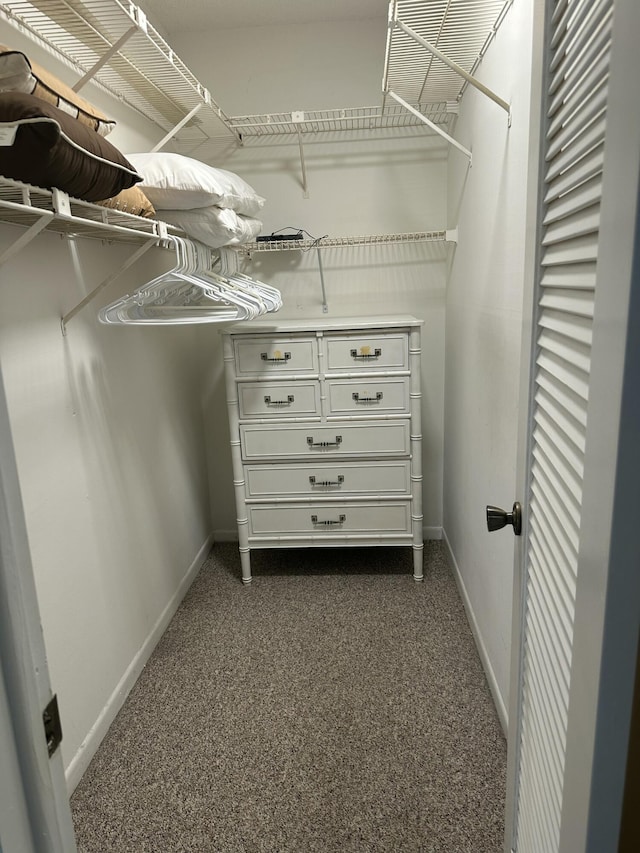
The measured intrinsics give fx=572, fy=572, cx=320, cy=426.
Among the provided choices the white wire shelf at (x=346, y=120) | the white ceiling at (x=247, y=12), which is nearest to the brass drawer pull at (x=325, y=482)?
the white wire shelf at (x=346, y=120)

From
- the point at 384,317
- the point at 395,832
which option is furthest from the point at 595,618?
the point at 384,317

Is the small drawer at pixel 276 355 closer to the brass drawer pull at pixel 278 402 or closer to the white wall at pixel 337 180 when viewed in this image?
the brass drawer pull at pixel 278 402

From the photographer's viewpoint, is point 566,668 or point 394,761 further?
point 394,761

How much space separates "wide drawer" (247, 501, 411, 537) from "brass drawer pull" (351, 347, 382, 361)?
26.7 inches

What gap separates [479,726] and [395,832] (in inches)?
18.5

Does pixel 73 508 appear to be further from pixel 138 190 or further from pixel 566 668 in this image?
pixel 566 668

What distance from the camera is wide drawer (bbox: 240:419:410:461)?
2.58m

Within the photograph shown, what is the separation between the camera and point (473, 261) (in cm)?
217

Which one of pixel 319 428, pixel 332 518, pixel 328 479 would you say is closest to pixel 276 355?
pixel 319 428

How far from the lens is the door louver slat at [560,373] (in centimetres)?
68

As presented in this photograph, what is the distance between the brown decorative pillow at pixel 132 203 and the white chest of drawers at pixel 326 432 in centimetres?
83

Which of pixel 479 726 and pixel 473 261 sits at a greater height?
pixel 473 261

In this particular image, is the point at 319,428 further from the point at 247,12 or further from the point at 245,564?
the point at 247,12

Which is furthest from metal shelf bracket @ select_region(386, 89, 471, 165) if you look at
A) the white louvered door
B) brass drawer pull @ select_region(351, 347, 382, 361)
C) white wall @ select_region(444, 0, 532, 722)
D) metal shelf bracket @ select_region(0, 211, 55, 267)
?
→ metal shelf bracket @ select_region(0, 211, 55, 267)
